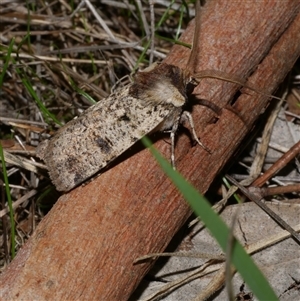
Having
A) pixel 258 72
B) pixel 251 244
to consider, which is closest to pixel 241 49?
pixel 258 72

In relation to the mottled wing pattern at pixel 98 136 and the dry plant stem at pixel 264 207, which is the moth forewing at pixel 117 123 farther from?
the dry plant stem at pixel 264 207

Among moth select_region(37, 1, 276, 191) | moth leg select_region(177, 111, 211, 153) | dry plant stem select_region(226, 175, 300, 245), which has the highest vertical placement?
moth select_region(37, 1, 276, 191)

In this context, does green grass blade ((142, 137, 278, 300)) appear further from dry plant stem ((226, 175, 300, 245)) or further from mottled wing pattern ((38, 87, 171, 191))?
dry plant stem ((226, 175, 300, 245))

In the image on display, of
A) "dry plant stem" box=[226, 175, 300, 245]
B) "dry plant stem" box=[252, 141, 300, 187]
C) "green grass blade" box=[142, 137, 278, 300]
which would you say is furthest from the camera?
"dry plant stem" box=[252, 141, 300, 187]

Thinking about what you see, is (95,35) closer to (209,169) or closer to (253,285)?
(209,169)

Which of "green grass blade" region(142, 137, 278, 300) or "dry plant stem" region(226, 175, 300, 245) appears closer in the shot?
"green grass blade" region(142, 137, 278, 300)

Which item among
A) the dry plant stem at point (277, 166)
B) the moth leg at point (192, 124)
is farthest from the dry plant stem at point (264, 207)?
the moth leg at point (192, 124)

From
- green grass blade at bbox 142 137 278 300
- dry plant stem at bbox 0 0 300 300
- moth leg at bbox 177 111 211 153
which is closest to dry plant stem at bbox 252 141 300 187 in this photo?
dry plant stem at bbox 0 0 300 300
